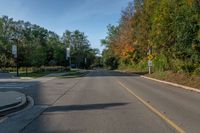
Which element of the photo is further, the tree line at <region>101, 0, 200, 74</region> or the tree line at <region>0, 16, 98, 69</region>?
the tree line at <region>0, 16, 98, 69</region>

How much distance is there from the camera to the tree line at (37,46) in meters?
87.1

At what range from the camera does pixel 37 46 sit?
98.9 m

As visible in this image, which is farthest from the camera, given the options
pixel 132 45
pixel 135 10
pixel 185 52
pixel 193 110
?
pixel 132 45

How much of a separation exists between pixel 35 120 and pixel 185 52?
82.2 feet

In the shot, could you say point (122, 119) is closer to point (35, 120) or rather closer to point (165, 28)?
point (35, 120)

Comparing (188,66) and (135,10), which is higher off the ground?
(135,10)

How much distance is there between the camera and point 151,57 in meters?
56.0

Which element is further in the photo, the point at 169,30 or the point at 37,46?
the point at 37,46

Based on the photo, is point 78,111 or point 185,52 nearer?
point 78,111

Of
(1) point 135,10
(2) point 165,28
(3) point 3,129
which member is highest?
(1) point 135,10

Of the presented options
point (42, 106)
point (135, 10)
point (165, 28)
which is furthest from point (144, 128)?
point (135, 10)

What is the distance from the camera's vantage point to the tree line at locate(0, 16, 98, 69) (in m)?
87.1

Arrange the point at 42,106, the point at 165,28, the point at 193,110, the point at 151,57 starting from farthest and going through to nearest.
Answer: the point at 151,57
the point at 165,28
the point at 42,106
the point at 193,110

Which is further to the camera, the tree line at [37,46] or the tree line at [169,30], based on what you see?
the tree line at [37,46]
